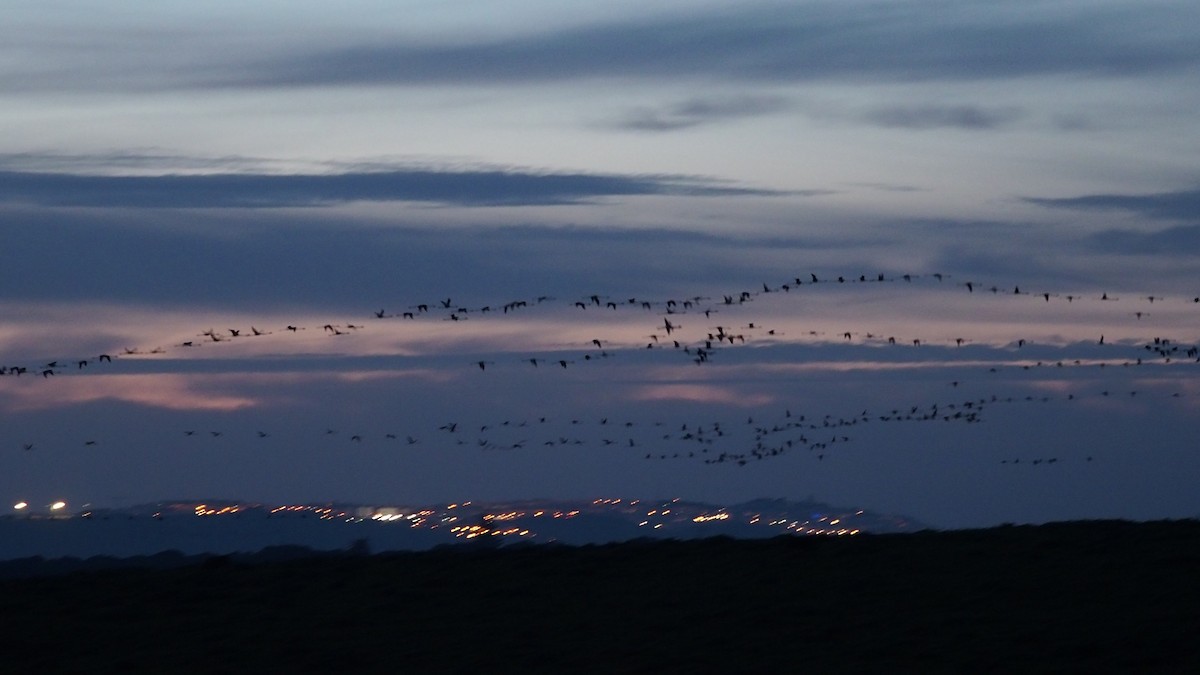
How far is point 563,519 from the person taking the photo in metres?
44.8

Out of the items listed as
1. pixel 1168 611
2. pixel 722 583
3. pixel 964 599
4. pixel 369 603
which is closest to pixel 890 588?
pixel 964 599

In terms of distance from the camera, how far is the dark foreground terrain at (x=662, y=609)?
53.1 ft

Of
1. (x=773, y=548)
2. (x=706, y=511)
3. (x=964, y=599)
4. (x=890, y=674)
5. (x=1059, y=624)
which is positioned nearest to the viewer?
(x=890, y=674)

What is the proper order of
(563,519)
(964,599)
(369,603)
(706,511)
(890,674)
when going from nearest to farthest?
1. (890,674)
2. (964,599)
3. (369,603)
4. (563,519)
5. (706,511)

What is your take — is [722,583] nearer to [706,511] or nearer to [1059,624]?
[1059,624]

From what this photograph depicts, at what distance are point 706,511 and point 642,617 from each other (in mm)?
33321

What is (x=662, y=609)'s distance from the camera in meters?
18.6

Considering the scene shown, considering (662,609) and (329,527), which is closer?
(662,609)

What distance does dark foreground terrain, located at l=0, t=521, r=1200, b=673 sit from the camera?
16.2 metres

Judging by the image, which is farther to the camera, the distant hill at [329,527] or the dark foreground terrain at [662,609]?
the distant hill at [329,527]

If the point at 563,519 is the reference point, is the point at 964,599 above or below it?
above

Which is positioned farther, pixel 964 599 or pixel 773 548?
pixel 773 548

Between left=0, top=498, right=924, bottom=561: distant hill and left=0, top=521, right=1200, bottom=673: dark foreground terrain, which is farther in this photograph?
left=0, top=498, right=924, bottom=561: distant hill

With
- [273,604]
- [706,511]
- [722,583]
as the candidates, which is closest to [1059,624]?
[722,583]
